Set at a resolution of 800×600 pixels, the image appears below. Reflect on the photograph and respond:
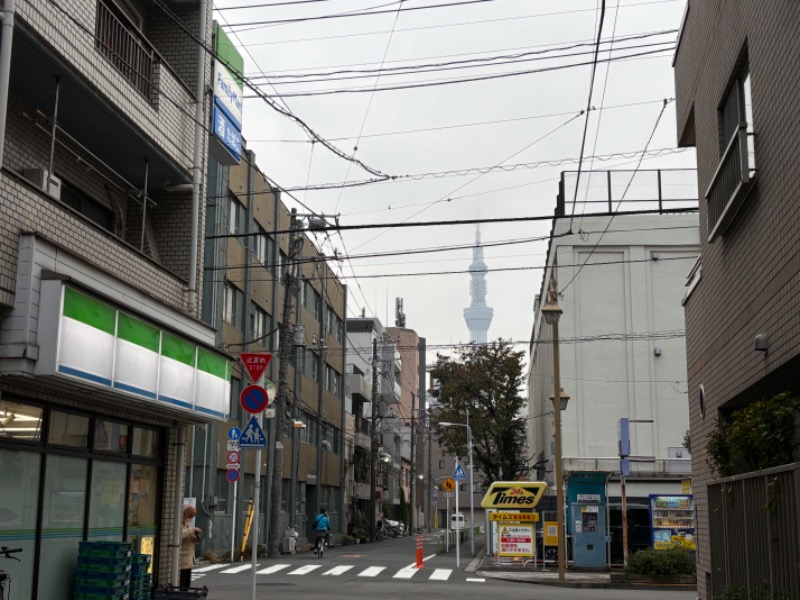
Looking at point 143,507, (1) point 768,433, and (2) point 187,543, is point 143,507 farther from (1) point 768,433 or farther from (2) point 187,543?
(1) point 768,433

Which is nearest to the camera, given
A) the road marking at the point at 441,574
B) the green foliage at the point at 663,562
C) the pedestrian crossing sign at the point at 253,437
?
the pedestrian crossing sign at the point at 253,437

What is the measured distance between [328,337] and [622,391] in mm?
22247

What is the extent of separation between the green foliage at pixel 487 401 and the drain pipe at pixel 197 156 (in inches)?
1495

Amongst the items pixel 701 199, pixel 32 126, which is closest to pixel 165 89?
pixel 32 126

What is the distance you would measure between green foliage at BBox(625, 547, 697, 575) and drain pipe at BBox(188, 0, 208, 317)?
15.1m

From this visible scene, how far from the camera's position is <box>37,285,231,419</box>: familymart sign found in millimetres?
10578

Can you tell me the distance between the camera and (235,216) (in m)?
36.7

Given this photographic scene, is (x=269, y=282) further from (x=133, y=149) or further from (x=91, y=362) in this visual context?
(x=91, y=362)

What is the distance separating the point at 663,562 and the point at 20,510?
Answer: 1865 cm

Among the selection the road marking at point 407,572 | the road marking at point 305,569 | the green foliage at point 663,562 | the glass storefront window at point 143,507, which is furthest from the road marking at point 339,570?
the glass storefront window at point 143,507

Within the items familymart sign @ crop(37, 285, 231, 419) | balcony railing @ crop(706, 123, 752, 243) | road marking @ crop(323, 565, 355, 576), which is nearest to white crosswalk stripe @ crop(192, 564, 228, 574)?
road marking @ crop(323, 565, 355, 576)

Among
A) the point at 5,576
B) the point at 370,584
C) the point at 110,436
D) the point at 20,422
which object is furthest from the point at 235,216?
the point at 5,576

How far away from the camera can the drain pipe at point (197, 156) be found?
A: 16344 mm

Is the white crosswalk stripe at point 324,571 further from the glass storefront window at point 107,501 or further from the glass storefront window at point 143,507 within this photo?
the glass storefront window at point 107,501
